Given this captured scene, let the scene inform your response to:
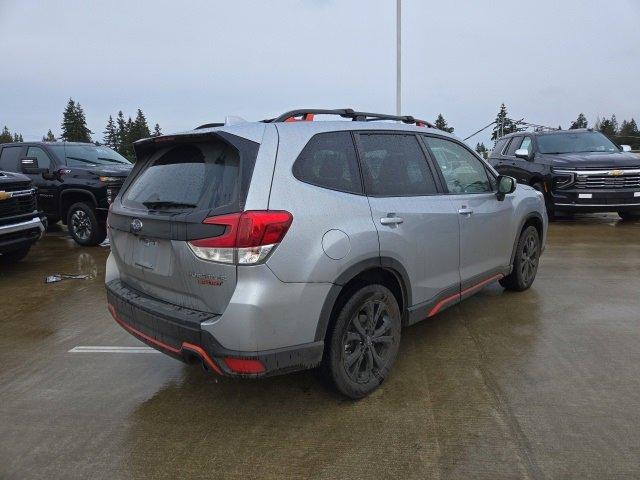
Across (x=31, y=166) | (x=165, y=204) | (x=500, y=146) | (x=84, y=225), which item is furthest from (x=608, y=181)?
(x=31, y=166)

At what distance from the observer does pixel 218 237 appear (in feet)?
7.98

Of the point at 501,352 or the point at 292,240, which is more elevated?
the point at 292,240

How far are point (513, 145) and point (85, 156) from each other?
29.5ft

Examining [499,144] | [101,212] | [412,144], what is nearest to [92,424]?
[412,144]

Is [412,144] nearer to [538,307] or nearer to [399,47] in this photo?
[538,307]

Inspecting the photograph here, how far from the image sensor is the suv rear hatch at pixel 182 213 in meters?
2.50

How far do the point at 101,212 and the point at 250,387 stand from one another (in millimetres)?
6000

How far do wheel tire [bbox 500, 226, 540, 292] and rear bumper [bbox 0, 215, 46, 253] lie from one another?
5988 millimetres

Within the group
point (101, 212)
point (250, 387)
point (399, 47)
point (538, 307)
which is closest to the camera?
point (250, 387)

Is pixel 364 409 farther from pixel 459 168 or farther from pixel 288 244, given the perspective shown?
pixel 459 168

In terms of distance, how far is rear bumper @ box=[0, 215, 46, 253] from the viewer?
6.21 m

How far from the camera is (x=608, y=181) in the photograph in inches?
359

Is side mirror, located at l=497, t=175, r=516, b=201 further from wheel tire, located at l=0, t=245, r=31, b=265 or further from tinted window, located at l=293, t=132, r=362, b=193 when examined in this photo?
wheel tire, located at l=0, t=245, r=31, b=265

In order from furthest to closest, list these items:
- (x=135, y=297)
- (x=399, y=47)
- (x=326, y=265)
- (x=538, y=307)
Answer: (x=399, y=47) < (x=538, y=307) < (x=135, y=297) < (x=326, y=265)
